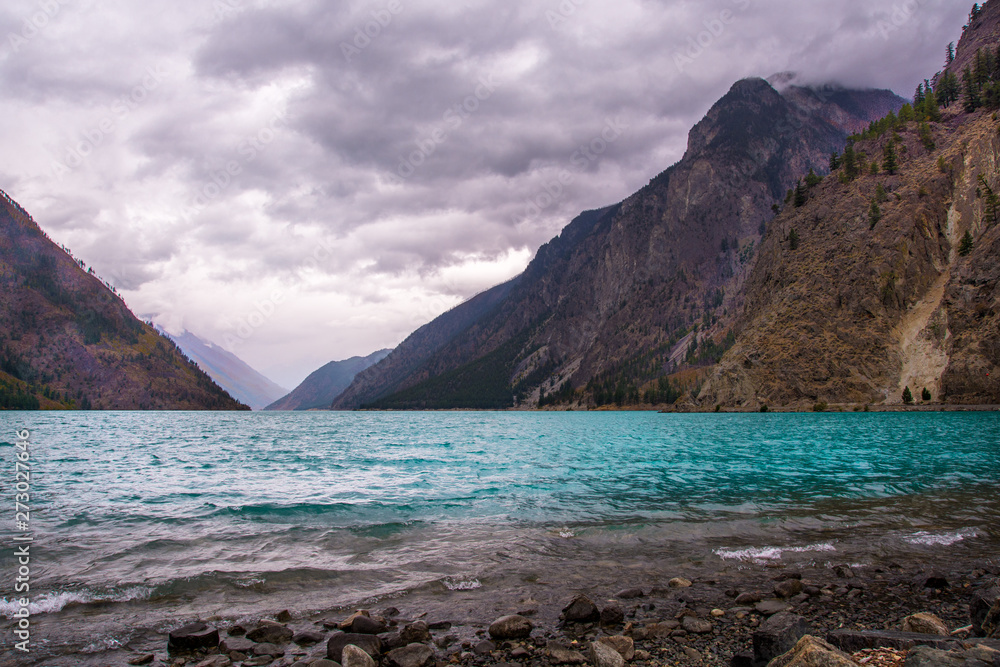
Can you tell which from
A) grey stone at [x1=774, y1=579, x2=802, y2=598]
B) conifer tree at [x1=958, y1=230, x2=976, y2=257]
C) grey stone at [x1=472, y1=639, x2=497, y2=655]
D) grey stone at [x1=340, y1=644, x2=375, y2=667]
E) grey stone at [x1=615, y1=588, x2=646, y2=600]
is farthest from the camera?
conifer tree at [x1=958, y1=230, x2=976, y2=257]

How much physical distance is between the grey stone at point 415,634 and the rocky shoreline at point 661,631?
0.02 meters

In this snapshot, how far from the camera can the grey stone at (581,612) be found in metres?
10.3

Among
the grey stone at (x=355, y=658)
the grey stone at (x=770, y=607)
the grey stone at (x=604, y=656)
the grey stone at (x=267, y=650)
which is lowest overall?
the grey stone at (x=267, y=650)

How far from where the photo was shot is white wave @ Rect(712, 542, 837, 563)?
14.7 m

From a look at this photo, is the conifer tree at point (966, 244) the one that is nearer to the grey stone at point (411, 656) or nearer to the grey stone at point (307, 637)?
the grey stone at point (411, 656)

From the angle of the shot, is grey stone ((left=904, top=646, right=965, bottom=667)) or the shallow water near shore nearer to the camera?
grey stone ((left=904, top=646, right=965, bottom=667))

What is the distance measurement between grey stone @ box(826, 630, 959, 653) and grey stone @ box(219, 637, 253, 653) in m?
9.50

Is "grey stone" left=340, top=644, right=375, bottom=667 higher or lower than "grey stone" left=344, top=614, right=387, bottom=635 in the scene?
higher

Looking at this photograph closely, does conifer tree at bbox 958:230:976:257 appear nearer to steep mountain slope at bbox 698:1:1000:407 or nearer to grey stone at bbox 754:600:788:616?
steep mountain slope at bbox 698:1:1000:407

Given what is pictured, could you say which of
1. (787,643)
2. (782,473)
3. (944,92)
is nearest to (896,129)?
(944,92)

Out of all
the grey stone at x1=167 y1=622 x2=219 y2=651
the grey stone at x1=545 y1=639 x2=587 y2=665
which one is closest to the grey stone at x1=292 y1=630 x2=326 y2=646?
the grey stone at x1=167 y1=622 x2=219 y2=651

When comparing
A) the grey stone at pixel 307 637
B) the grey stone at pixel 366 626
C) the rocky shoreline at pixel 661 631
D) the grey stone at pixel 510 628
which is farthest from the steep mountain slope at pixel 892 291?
the grey stone at pixel 307 637

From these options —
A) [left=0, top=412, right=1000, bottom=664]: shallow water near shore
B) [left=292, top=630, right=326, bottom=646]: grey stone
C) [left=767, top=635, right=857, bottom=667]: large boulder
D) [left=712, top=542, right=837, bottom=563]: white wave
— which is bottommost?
[left=0, top=412, right=1000, bottom=664]: shallow water near shore

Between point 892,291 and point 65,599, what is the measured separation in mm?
158251
